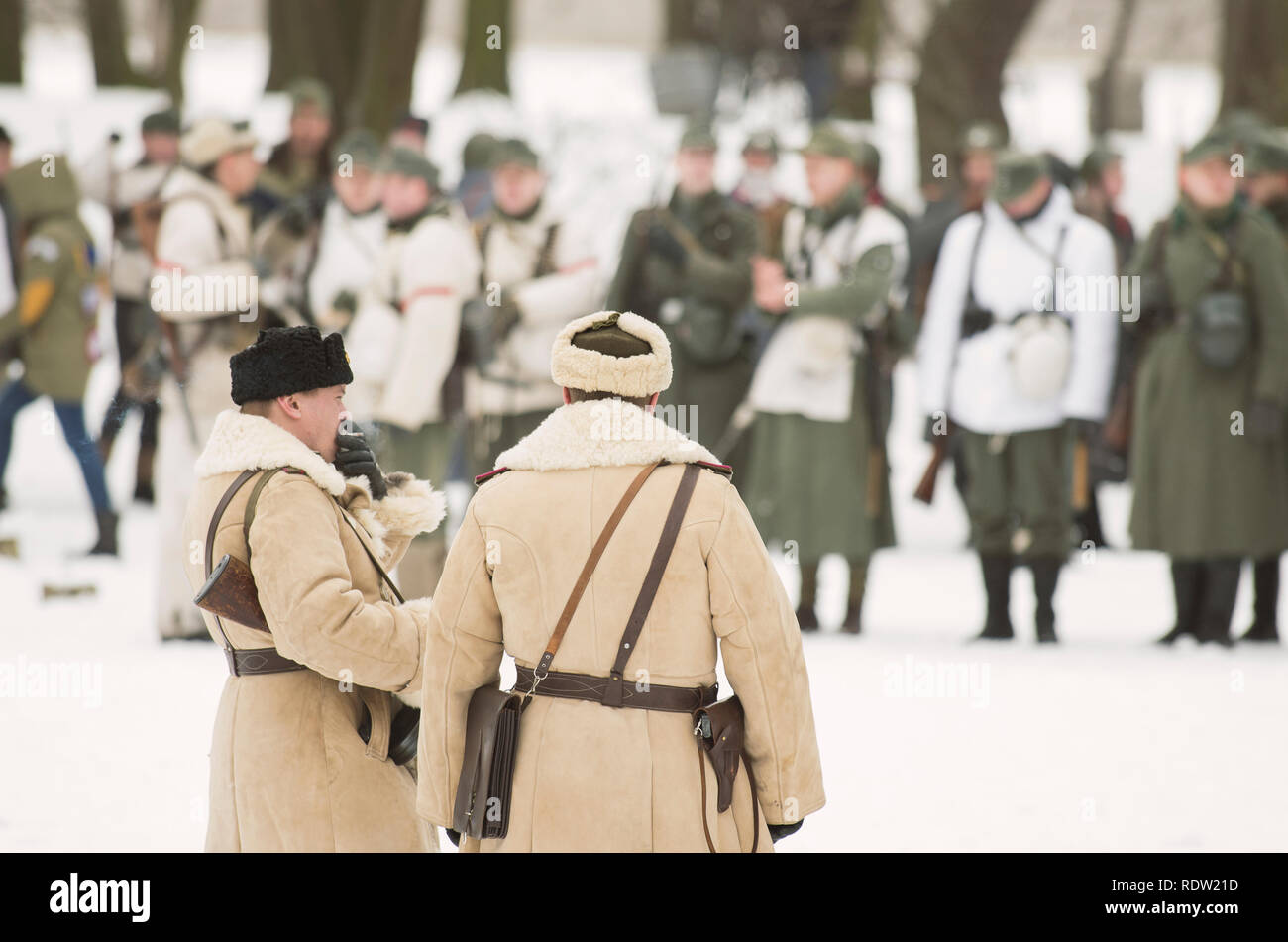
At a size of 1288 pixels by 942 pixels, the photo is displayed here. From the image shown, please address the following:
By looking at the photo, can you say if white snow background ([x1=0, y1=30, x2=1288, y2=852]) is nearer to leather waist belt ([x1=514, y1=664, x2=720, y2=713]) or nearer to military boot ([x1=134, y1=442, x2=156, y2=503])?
military boot ([x1=134, y1=442, x2=156, y2=503])

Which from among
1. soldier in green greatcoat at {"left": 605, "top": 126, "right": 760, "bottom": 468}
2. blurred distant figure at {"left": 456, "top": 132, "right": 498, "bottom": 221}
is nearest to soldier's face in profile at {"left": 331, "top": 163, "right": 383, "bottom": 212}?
soldier in green greatcoat at {"left": 605, "top": 126, "right": 760, "bottom": 468}

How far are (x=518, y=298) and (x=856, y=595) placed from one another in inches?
85.9

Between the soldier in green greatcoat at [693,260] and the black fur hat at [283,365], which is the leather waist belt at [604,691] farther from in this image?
the soldier in green greatcoat at [693,260]

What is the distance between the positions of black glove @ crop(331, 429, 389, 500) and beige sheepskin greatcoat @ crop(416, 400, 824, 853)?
2.01 feet

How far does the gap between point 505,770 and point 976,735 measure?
369cm

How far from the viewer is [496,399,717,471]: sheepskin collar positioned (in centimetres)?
329

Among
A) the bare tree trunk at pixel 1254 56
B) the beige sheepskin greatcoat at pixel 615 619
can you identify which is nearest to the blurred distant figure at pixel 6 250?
the beige sheepskin greatcoat at pixel 615 619

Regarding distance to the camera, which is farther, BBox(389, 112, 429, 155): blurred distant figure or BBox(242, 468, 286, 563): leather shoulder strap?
BBox(389, 112, 429, 155): blurred distant figure

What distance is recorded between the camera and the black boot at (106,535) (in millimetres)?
10344

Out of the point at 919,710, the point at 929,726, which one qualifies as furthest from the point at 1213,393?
the point at 929,726

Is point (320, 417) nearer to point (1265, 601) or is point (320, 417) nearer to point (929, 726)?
point (929, 726)

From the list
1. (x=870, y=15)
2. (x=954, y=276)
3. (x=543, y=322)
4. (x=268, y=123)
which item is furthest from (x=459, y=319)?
(x=870, y=15)

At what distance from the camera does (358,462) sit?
3.89 meters

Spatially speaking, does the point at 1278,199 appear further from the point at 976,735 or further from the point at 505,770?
the point at 505,770
